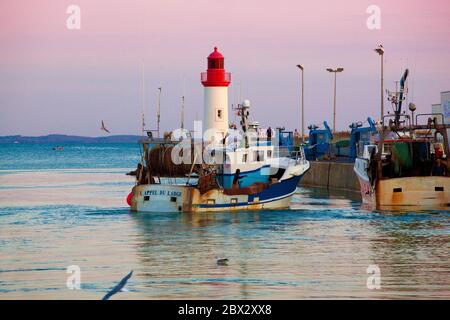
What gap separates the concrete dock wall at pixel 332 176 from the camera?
6259 cm

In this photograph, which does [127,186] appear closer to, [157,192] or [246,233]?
[157,192]

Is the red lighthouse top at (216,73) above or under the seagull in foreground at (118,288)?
above

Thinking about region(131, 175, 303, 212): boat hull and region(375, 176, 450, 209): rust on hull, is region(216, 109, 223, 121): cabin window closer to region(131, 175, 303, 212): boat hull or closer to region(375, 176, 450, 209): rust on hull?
region(131, 175, 303, 212): boat hull

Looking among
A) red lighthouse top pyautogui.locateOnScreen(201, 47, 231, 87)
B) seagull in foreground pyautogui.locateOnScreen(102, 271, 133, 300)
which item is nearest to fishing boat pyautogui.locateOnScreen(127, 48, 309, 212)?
red lighthouse top pyautogui.locateOnScreen(201, 47, 231, 87)

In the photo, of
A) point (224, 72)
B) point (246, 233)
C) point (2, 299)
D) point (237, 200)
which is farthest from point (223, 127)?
point (2, 299)

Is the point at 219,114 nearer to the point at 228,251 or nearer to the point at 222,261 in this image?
the point at 228,251

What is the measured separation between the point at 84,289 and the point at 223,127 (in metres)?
27.7

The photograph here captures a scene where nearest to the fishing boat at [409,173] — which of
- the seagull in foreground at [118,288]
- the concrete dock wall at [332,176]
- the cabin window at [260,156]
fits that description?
the cabin window at [260,156]

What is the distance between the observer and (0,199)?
57.5 meters

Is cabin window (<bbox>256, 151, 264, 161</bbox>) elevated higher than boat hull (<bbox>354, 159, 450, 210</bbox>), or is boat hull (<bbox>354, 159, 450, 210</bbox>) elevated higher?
cabin window (<bbox>256, 151, 264, 161</bbox>)

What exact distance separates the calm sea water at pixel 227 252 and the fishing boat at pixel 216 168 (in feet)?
2.13

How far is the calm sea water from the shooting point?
2197 cm

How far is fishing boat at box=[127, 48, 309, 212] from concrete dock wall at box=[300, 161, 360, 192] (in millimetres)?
14087

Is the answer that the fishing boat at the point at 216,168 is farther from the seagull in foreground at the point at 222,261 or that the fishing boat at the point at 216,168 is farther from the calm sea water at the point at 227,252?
the seagull in foreground at the point at 222,261
